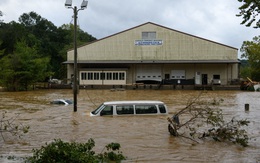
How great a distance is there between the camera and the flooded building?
6075cm

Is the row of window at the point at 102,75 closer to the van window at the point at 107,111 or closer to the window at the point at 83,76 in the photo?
the window at the point at 83,76

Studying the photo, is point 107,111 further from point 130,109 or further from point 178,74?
point 178,74

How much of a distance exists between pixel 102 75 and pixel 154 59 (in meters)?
9.38

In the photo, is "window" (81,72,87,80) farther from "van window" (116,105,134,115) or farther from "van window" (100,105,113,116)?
"van window" (116,105,134,115)

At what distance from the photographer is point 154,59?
6175cm

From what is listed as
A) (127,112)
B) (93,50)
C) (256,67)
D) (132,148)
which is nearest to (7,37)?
(93,50)

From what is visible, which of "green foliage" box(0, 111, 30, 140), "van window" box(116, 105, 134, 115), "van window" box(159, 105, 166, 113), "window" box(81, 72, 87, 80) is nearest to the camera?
"green foliage" box(0, 111, 30, 140)

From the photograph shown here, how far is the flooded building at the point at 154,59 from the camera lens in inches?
2392

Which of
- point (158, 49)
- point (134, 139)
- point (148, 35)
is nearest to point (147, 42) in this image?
point (148, 35)

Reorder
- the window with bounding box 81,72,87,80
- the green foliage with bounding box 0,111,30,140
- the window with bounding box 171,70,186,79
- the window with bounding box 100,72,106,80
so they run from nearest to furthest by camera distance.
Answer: the green foliage with bounding box 0,111,30,140 < the window with bounding box 100,72,106,80 < the window with bounding box 171,70,186,79 < the window with bounding box 81,72,87,80

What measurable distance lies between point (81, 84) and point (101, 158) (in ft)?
170

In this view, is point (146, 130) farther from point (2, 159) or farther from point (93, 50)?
point (93, 50)

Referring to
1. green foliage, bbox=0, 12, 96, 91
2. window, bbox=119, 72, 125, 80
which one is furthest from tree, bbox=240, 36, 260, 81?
green foliage, bbox=0, 12, 96, 91

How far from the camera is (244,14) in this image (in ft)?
39.8
